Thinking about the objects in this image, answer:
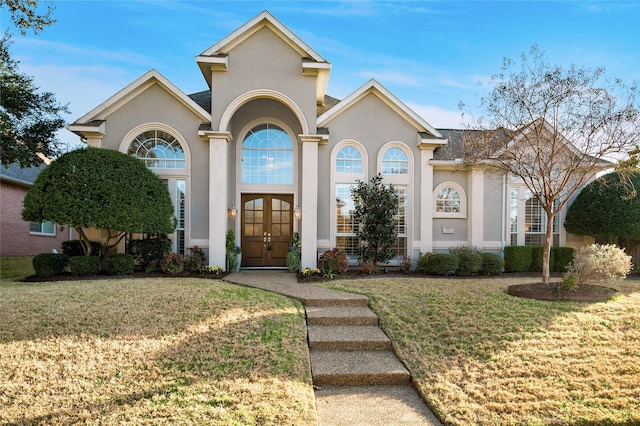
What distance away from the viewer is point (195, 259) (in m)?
10.7

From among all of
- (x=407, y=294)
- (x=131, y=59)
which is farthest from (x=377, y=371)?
(x=131, y=59)

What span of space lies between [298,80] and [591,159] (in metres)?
8.29

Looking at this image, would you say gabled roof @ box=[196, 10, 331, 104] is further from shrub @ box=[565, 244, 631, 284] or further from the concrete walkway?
shrub @ box=[565, 244, 631, 284]

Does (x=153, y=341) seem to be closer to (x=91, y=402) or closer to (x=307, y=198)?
(x=91, y=402)

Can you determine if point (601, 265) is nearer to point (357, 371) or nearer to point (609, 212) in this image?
point (609, 212)

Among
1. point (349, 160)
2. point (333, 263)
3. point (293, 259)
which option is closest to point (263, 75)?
point (349, 160)

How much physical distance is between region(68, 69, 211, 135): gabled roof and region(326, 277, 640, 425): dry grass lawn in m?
8.12

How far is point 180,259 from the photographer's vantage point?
10461 millimetres

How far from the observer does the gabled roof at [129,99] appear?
10.8 meters

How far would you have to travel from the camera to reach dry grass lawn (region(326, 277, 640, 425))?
4148 mm

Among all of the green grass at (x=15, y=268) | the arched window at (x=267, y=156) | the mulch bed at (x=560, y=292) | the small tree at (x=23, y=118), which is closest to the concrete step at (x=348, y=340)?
the mulch bed at (x=560, y=292)

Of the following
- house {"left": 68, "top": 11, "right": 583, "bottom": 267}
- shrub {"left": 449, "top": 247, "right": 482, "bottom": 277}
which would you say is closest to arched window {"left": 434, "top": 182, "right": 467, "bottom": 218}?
house {"left": 68, "top": 11, "right": 583, "bottom": 267}

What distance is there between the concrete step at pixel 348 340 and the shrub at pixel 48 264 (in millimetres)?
8484

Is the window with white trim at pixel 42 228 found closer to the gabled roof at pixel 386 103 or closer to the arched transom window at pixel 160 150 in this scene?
the arched transom window at pixel 160 150
